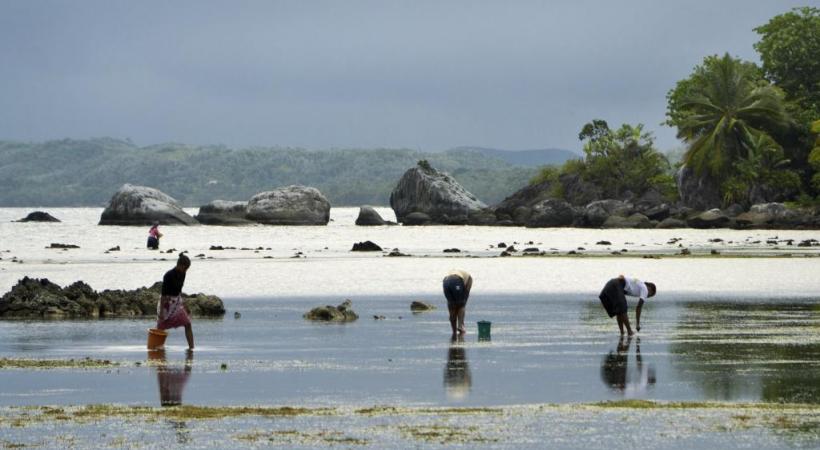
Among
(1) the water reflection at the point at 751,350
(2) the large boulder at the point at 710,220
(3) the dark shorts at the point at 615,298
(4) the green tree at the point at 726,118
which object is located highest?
(4) the green tree at the point at 726,118

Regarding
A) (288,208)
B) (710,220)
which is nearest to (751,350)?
(710,220)

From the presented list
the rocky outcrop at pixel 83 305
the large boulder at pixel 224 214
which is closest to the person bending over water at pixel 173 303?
the rocky outcrop at pixel 83 305

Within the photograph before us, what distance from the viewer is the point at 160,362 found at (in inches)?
790

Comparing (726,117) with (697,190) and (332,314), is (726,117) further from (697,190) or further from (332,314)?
(332,314)

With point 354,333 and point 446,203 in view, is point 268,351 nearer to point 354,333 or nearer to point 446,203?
point 354,333

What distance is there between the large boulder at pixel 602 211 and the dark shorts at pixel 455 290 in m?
75.5

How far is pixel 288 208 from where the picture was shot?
11769cm

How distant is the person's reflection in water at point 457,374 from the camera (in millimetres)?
16453

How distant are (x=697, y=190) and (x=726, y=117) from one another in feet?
22.4

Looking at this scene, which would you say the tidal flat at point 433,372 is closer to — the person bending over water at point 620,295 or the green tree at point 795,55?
the person bending over water at point 620,295

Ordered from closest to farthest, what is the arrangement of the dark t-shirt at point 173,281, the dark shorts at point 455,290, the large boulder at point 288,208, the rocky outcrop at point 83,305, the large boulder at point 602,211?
the dark t-shirt at point 173,281
the dark shorts at point 455,290
the rocky outcrop at point 83,305
the large boulder at point 602,211
the large boulder at point 288,208

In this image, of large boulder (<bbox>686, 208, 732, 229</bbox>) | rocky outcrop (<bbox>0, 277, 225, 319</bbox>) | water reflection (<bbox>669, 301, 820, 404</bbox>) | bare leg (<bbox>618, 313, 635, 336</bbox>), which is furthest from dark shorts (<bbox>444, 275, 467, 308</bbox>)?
large boulder (<bbox>686, 208, 732, 229</bbox>)

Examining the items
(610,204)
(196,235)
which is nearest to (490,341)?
(196,235)

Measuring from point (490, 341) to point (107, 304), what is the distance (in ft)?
33.6
